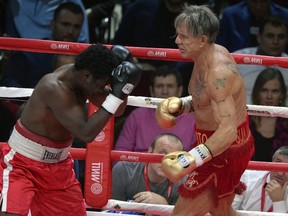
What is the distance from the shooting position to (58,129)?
395 cm

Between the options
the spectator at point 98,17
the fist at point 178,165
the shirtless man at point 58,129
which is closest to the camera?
the fist at point 178,165

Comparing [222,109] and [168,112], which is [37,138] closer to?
[168,112]

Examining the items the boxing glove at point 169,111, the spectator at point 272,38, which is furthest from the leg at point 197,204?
the spectator at point 272,38

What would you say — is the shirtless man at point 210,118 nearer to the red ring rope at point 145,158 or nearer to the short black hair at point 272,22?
the red ring rope at point 145,158

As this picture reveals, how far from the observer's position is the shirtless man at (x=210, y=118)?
11.9 feet

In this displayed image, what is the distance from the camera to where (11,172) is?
12.8 ft

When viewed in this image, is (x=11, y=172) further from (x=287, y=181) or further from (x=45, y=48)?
(x=287, y=181)

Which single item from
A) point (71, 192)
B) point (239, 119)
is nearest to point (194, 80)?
point (239, 119)

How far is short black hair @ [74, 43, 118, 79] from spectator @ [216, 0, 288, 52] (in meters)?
2.40

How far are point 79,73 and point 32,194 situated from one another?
0.62m

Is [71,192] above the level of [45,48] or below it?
below

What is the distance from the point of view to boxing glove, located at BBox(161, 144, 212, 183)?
354cm

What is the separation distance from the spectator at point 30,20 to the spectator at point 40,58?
11cm

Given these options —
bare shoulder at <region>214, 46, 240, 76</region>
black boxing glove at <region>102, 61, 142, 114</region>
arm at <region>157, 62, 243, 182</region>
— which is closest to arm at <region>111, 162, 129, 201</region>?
black boxing glove at <region>102, 61, 142, 114</region>
